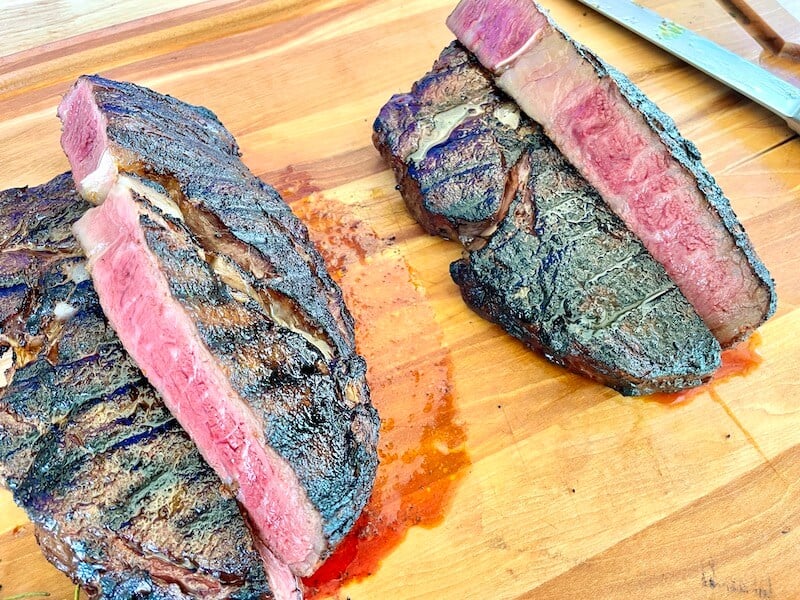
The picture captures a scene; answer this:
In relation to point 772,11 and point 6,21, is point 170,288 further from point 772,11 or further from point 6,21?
point 772,11

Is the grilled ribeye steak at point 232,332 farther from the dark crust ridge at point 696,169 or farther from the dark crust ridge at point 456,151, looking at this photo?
the dark crust ridge at point 696,169

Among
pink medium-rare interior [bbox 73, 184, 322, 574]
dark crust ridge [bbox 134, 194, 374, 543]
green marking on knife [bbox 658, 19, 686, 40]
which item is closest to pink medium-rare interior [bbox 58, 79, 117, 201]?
dark crust ridge [bbox 134, 194, 374, 543]

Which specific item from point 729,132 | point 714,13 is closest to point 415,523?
point 729,132

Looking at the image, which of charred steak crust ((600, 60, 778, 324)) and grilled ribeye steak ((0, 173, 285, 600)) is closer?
grilled ribeye steak ((0, 173, 285, 600))

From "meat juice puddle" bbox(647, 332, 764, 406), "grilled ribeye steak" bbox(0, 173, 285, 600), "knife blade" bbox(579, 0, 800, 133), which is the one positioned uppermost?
"knife blade" bbox(579, 0, 800, 133)

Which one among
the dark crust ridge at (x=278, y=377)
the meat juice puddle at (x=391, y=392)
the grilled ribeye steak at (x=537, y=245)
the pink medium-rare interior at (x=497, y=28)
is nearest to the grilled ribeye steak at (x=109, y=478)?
the dark crust ridge at (x=278, y=377)

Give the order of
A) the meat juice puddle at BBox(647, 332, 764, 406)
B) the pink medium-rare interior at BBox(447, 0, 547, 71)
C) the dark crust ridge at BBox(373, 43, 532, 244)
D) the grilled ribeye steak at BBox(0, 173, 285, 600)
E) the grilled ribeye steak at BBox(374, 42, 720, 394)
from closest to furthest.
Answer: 1. the grilled ribeye steak at BBox(0, 173, 285, 600)
2. the grilled ribeye steak at BBox(374, 42, 720, 394)
3. the meat juice puddle at BBox(647, 332, 764, 406)
4. the dark crust ridge at BBox(373, 43, 532, 244)
5. the pink medium-rare interior at BBox(447, 0, 547, 71)

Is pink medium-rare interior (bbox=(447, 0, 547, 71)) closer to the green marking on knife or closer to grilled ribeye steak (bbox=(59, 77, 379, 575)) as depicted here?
the green marking on knife
